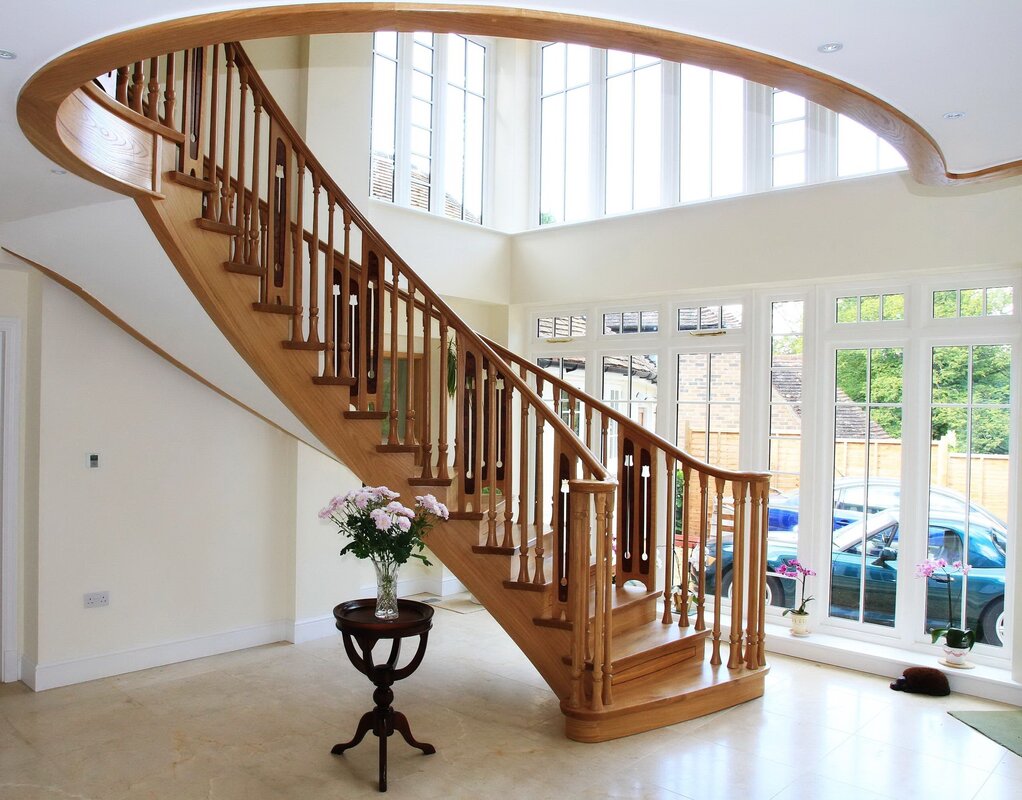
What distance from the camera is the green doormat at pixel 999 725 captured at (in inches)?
165

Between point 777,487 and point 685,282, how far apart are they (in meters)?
1.67

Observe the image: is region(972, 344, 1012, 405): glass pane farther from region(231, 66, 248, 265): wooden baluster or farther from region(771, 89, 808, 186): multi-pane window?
region(231, 66, 248, 265): wooden baluster

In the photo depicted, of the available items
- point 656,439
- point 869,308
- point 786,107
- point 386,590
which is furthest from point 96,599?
point 786,107

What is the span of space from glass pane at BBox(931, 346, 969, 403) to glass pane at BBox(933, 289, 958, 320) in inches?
8.3

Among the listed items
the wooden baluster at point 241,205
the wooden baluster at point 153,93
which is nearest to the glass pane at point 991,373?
the wooden baluster at point 241,205

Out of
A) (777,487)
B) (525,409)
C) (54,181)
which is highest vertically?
(54,181)

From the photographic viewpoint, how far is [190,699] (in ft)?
15.2

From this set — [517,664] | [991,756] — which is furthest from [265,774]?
[991,756]

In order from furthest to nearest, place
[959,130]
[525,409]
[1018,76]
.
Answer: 1. [525,409]
2. [959,130]
3. [1018,76]

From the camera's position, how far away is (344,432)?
4387 mm

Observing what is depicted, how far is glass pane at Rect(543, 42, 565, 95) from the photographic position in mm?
7441

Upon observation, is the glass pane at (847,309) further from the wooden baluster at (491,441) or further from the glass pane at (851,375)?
the wooden baluster at (491,441)

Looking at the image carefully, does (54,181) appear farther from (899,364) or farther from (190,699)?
(899,364)

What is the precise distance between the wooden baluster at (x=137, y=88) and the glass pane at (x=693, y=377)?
4.29m
